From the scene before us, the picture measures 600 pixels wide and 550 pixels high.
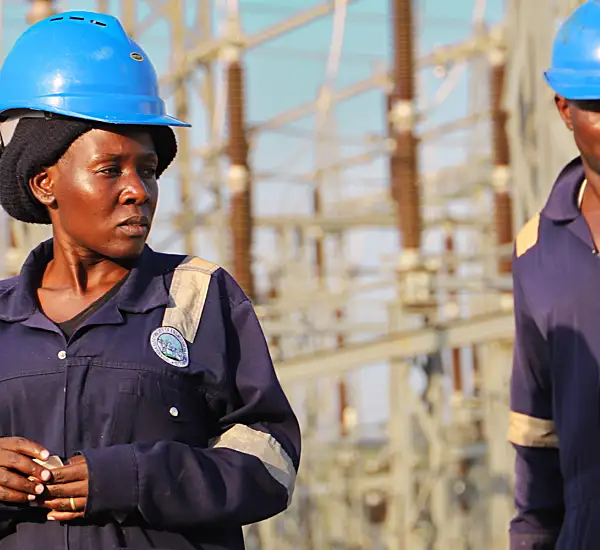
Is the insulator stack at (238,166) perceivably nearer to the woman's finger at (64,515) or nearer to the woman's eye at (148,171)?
the woman's eye at (148,171)

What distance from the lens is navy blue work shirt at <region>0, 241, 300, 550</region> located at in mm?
2549

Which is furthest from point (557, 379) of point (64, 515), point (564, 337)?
point (64, 515)

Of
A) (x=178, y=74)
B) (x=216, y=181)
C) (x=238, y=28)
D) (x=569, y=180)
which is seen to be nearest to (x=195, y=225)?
(x=216, y=181)

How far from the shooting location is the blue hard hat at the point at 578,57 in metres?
3.18

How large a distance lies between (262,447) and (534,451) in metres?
0.89

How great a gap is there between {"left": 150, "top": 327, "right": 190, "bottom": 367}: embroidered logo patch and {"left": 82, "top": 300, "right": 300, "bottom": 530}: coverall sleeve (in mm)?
97

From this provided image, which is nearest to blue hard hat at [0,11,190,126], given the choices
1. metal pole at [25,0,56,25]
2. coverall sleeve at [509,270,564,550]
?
coverall sleeve at [509,270,564,550]

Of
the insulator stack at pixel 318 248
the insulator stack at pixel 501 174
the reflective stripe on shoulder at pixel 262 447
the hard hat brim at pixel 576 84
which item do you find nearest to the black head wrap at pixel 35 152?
the reflective stripe on shoulder at pixel 262 447

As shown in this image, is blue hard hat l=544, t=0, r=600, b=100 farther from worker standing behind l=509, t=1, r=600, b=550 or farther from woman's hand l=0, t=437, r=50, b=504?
woman's hand l=0, t=437, r=50, b=504

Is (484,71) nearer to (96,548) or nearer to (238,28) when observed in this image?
(238,28)

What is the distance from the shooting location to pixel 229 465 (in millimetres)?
2615

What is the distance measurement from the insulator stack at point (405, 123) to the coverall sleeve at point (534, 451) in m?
9.95

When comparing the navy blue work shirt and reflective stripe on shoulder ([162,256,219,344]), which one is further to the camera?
reflective stripe on shoulder ([162,256,219,344])

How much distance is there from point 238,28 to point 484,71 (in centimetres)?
637
